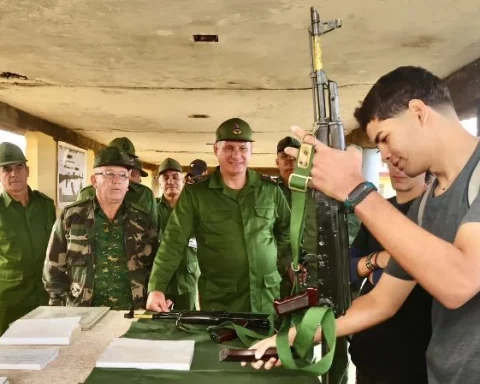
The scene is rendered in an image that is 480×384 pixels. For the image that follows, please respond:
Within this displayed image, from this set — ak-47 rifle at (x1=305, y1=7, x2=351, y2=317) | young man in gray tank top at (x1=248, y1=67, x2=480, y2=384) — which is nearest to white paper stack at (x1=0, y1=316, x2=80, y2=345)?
ak-47 rifle at (x1=305, y1=7, x2=351, y2=317)

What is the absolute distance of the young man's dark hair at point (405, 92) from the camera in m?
1.07

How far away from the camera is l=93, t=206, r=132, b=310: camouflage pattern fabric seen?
2.51 m

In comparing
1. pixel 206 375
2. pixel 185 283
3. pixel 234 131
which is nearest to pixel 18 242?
pixel 185 283

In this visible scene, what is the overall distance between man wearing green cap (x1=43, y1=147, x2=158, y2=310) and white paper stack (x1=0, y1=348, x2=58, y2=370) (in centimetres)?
102

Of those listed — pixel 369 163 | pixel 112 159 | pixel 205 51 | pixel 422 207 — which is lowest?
pixel 422 207

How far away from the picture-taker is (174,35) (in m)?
2.74

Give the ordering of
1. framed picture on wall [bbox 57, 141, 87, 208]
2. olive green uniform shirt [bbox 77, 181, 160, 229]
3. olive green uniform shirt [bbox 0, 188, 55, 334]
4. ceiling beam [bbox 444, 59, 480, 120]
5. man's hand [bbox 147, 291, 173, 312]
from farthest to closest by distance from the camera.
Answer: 1. framed picture on wall [bbox 57, 141, 87, 208]
2. olive green uniform shirt [bbox 77, 181, 160, 229]
3. olive green uniform shirt [bbox 0, 188, 55, 334]
4. ceiling beam [bbox 444, 59, 480, 120]
5. man's hand [bbox 147, 291, 173, 312]

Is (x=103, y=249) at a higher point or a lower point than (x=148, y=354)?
higher

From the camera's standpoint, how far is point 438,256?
0.89m

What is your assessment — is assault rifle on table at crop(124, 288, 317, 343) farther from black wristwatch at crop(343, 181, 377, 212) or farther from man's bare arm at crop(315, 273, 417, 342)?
black wristwatch at crop(343, 181, 377, 212)

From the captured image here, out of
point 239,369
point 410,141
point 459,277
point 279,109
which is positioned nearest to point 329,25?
point 410,141

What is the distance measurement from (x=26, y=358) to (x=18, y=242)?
2269mm

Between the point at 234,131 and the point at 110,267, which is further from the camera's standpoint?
the point at 234,131

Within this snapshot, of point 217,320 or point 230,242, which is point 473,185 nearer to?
point 217,320
